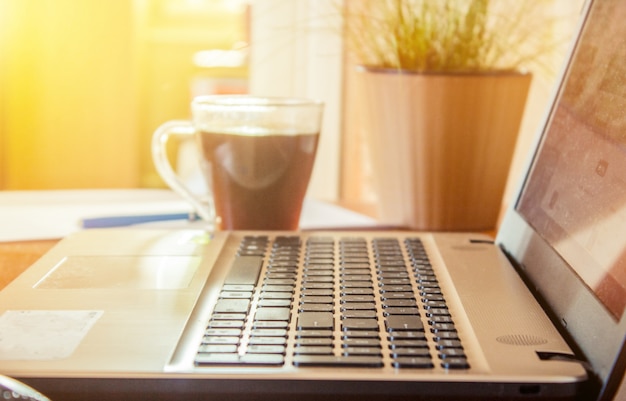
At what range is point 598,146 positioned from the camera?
1.70 ft

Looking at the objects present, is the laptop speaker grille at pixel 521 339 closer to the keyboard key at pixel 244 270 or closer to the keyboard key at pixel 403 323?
the keyboard key at pixel 403 323

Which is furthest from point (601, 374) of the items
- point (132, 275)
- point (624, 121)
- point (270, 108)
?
point (270, 108)

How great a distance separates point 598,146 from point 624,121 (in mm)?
36

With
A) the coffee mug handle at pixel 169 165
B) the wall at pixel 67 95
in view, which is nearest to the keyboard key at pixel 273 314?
the coffee mug handle at pixel 169 165

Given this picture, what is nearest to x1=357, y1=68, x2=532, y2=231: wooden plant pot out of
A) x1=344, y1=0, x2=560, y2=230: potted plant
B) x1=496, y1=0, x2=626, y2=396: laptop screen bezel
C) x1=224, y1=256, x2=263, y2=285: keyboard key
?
x1=344, y1=0, x2=560, y2=230: potted plant

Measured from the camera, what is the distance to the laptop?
1.21 ft

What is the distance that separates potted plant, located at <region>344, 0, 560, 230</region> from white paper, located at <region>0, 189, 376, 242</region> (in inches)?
2.9

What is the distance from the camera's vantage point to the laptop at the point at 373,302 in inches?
14.5

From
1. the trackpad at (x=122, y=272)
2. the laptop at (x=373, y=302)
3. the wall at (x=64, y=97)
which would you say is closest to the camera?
the laptop at (x=373, y=302)

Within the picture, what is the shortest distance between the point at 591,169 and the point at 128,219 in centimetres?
49

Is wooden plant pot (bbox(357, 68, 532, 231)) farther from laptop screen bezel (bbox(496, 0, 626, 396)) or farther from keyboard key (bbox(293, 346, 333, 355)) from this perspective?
keyboard key (bbox(293, 346, 333, 355))

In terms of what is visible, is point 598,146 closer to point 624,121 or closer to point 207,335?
point 624,121

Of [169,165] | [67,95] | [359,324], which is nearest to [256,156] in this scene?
[169,165]

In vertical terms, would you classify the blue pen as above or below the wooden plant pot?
below
